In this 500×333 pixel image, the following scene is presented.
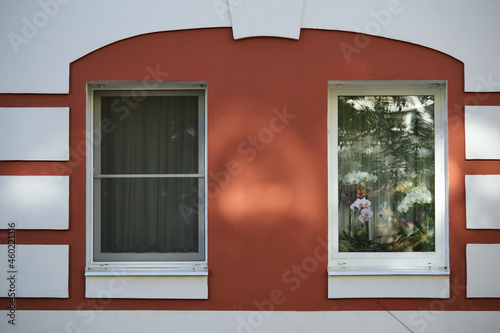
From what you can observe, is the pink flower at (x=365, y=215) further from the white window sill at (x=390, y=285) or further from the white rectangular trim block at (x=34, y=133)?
the white rectangular trim block at (x=34, y=133)

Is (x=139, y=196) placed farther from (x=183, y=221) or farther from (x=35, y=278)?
(x=35, y=278)

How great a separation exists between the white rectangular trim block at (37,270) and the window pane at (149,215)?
404mm

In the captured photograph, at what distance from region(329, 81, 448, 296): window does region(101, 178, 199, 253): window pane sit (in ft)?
4.16

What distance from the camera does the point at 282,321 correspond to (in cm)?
531

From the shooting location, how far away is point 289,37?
5316 millimetres

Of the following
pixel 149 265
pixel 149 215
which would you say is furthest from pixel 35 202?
pixel 149 265

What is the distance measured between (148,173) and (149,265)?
2.63 ft

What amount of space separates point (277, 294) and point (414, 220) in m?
1.37

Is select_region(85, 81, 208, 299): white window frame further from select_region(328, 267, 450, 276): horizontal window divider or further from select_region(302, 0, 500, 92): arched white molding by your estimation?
select_region(302, 0, 500, 92): arched white molding

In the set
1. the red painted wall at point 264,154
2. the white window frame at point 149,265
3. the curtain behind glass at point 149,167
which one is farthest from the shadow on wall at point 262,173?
the curtain behind glass at point 149,167

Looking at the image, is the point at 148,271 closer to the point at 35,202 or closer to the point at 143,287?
the point at 143,287

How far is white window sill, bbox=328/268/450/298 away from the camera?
17.4ft

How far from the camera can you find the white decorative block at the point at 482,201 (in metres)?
5.30

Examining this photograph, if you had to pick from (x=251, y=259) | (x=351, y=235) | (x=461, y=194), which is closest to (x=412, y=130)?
(x=461, y=194)
